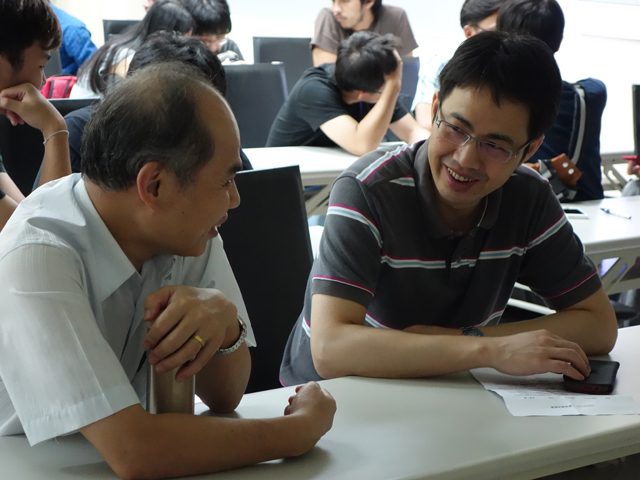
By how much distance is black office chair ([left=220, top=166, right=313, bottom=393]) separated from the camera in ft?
4.96

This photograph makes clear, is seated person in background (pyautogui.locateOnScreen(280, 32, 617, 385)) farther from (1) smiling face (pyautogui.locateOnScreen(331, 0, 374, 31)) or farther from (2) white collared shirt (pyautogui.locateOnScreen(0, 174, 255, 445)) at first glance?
(1) smiling face (pyautogui.locateOnScreen(331, 0, 374, 31))

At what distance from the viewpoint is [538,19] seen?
2365 mm

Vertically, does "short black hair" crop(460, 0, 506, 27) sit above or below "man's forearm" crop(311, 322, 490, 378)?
above

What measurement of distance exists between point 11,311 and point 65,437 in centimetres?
21

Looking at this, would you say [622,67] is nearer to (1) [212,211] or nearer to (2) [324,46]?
(2) [324,46]

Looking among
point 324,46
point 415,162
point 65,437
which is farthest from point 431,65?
point 65,437

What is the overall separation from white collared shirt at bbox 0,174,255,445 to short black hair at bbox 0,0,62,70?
0.86 meters

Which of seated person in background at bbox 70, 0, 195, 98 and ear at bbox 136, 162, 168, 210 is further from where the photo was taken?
seated person in background at bbox 70, 0, 195, 98

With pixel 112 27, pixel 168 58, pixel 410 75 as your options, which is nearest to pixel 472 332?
pixel 168 58

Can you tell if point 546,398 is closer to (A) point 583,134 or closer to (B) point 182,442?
(B) point 182,442

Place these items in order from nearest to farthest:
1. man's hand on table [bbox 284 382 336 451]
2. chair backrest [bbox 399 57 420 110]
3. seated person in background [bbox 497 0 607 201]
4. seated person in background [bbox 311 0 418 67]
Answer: man's hand on table [bbox 284 382 336 451] → seated person in background [bbox 497 0 607 201] → chair backrest [bbox 399 57 420 110] → seated person in background [bbox 311 0 418 67]

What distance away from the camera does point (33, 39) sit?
5.49 ft

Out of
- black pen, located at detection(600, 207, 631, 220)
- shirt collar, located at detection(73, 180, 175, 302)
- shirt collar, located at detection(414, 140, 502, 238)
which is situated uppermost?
shirt collar, located at detection(73, 180, 175, 302)

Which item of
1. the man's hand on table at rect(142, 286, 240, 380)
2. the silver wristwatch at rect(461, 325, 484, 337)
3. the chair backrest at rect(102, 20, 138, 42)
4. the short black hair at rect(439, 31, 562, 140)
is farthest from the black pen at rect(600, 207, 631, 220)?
the chair backrest at rect(102, 20, 138, 42)
